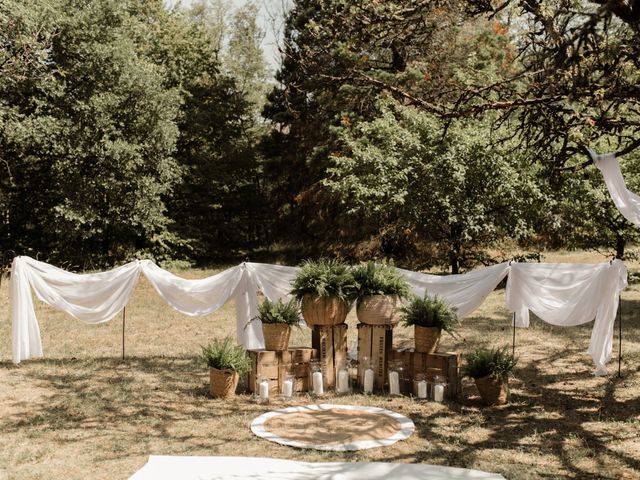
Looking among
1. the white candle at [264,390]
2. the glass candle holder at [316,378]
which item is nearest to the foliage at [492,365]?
the glass candle holder at [316,378]

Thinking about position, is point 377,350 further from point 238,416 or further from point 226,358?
point 238,416

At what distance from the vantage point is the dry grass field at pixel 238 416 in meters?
5.98

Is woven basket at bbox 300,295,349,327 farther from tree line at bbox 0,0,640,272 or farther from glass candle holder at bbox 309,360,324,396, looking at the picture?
tree line at bbox 0,0,640,272

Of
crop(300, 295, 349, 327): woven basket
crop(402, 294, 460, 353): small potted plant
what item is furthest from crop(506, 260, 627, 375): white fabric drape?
crop(300, 295, 349, 327): woven basket

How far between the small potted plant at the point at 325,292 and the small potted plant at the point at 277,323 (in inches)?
7.0

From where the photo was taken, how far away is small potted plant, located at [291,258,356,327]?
823 centimetres

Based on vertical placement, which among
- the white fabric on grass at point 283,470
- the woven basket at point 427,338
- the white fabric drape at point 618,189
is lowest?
the white fabric on grass at point 283,470

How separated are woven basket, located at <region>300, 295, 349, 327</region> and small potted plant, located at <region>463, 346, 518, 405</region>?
1.69 metres

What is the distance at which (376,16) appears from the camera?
7.39m

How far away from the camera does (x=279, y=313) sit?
8.30 m

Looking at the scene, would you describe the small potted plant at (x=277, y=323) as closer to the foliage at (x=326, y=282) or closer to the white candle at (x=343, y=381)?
the foliage at (x=326, y=282)

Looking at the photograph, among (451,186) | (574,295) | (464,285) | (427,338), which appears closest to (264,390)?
(427,338)

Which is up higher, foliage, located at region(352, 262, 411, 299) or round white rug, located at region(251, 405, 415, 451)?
foliage, located at region(352, 262, 411, 299)

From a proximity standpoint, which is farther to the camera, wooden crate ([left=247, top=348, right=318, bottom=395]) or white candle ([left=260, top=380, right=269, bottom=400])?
wooden crate ([left=247, top=348, right=318, bottom=395])
